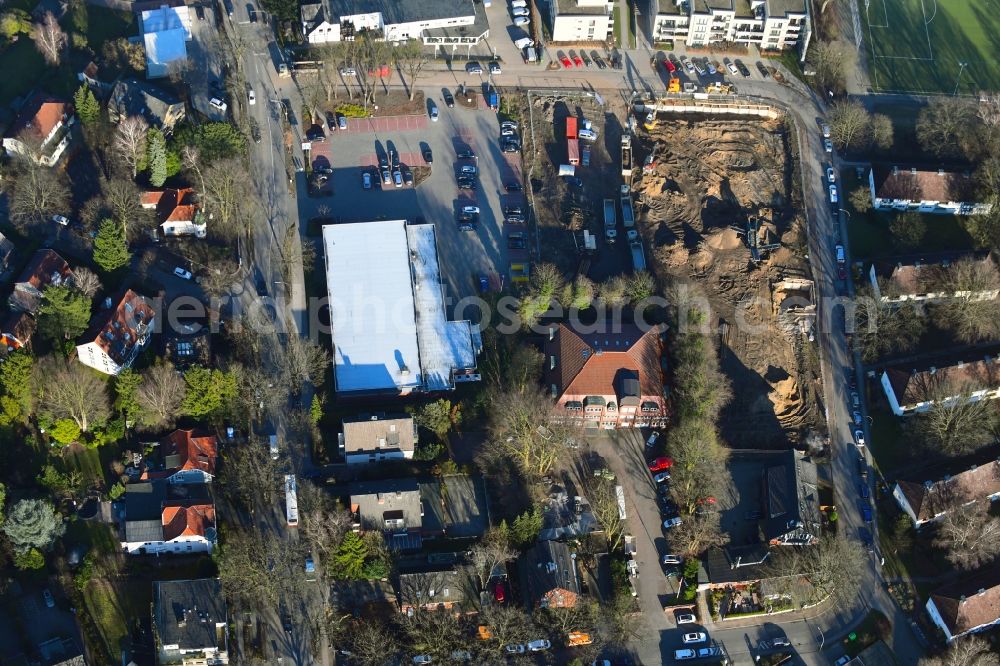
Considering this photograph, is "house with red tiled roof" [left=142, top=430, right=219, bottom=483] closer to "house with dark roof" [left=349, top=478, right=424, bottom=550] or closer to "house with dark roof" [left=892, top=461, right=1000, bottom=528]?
"house with dark roof" [left=349, top=478, right=424, bottom=550]

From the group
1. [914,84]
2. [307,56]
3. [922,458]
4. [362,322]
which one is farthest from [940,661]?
[307,56]

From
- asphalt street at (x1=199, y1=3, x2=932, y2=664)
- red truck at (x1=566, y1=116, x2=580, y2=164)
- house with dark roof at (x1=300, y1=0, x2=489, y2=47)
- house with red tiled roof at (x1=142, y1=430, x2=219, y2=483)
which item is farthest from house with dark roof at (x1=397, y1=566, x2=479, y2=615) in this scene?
house with dark roof at (x1=300, y1=0, x2=489, y2=47)

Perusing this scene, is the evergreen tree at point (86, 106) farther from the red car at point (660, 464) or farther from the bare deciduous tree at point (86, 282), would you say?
the red car at point (660, 464)

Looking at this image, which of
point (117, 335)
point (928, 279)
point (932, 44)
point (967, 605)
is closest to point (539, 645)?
point (967, 605)

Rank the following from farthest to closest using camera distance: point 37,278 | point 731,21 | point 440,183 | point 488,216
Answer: point 731,21 < point 440,183 < point 488,216 < point 37,278

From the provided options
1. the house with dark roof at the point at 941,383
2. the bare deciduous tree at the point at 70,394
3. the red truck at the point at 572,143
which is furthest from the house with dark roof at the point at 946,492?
the bare deciduous tree at the point at 70,394

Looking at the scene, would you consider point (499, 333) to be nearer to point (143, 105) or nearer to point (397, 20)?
point (397, 20)
